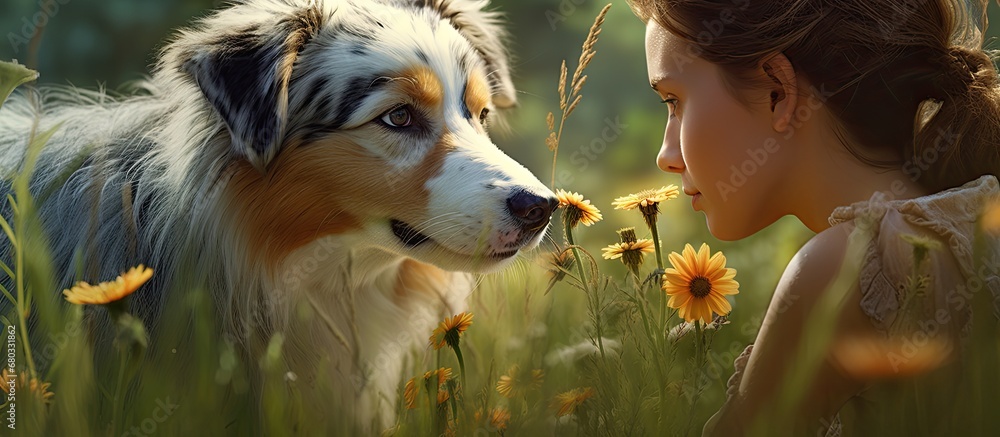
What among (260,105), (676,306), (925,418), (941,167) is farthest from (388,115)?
(925,418)

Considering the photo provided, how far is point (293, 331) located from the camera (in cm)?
275

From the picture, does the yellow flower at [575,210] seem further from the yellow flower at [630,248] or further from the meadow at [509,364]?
the yellow flower at [630,248]

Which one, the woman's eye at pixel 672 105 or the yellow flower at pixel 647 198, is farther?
the woman's eye at pixel 672 105

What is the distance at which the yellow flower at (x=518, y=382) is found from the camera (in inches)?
80.9

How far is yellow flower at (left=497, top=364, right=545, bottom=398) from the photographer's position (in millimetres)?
2055

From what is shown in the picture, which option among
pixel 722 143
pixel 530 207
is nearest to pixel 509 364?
pixel 530 207

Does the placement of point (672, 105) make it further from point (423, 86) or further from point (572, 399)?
point (572, 399)

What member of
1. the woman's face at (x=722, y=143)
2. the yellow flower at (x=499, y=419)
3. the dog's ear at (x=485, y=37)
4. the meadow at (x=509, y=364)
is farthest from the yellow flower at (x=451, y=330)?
the dog's ear at (x=485, y=37)

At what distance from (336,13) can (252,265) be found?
2.65ft

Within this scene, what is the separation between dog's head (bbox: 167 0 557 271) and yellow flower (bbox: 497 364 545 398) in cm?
42

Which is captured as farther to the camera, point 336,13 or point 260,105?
point 336,13

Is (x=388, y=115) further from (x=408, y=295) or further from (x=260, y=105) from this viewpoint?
(x=408, y=295)

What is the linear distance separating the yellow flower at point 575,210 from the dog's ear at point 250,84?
84 centimetres

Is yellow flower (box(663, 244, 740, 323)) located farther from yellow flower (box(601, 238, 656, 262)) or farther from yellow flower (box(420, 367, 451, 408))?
yellow flower (box(420, 367, 451, 408))
